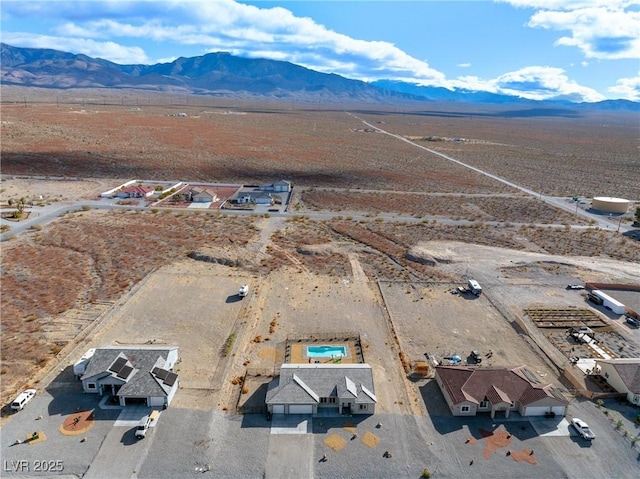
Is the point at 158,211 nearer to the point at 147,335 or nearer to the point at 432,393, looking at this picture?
the point at 147,335

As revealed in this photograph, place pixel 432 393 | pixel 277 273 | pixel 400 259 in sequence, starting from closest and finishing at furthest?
pixel 432 393
pixel 277 273
pixel 400 259

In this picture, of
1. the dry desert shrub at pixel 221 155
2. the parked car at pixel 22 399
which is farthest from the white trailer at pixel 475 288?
the dry desert shrub at pixel 221 155

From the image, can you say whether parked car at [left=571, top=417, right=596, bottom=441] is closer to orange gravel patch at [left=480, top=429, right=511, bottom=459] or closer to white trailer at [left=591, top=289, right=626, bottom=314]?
orange gravel patch at [left=480, top=429, right=511, bottom=459]

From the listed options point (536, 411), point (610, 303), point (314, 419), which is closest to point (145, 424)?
point (314, 419)

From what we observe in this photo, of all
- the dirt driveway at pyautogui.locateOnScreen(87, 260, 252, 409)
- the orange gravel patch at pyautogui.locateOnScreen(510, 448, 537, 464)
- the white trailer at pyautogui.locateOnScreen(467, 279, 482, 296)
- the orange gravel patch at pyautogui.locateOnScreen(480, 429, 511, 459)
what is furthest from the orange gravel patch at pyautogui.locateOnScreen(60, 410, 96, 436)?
the white trailer at pyautogui.locateOnScreen(467, 279, 482, 296)

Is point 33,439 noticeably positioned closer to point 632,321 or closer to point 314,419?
point 314,419

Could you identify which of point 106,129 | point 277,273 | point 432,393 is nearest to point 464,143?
point 106,129

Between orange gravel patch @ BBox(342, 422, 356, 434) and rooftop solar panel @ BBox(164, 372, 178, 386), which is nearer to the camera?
orange gravel patch @ BBox(342, 422, 356, 434)
